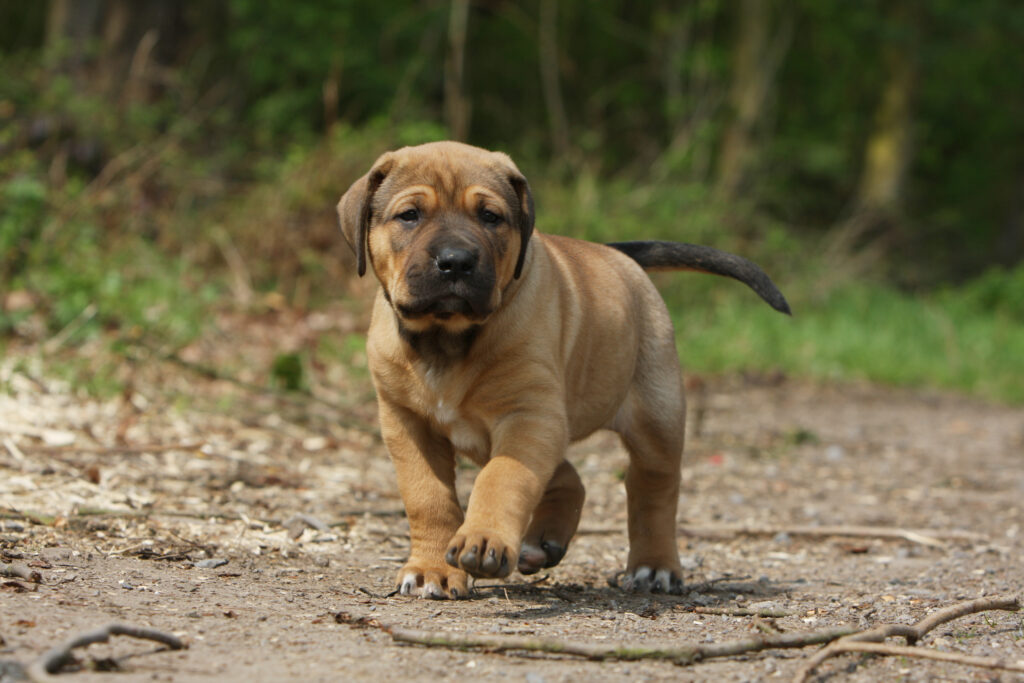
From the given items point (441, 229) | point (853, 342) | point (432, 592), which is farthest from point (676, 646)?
point (853, 342)

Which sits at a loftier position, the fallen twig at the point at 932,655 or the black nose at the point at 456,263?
the black nose at the point at 456,263

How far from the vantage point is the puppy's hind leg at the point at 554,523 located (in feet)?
15.3

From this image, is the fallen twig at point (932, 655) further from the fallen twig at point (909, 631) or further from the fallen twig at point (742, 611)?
the fallen twig at point (742, 611)

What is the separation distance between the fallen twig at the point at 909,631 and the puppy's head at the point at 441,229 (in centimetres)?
166

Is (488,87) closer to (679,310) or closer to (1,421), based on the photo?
(679,310)

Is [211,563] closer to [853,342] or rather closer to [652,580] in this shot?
[652,580]

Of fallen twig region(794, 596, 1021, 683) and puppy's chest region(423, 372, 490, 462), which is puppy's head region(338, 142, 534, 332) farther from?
fallen twig region(794, 596, 1021, 683)

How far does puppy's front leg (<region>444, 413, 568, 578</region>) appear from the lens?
3689mm

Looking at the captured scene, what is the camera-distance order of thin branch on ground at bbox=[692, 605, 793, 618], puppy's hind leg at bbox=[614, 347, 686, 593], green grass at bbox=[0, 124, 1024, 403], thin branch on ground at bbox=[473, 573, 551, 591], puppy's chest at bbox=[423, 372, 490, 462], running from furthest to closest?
green grass at bbox=[0, 124, 1024, 403], puppy's hind leg at bbox=[614, 347, 686, 593], thin branch on ground at bbox=[473, 573, 551, 591], puppy's chest at bbox=[423, 372, 490, 462], thin branch on ground at bbox=[692, 605, 793, 618]

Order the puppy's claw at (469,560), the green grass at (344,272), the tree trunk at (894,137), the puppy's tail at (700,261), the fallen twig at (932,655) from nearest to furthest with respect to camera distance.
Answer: the fallen twig at (932,655)
the puppy's claw at (469,560)
the puppy's tail at (700,261)
the green grass at (344,272)
the tree trunk at (894,137)

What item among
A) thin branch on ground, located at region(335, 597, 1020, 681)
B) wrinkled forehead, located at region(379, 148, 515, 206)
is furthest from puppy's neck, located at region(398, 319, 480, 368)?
thin branch on ground, located at region(335, 597, 1020, 681)

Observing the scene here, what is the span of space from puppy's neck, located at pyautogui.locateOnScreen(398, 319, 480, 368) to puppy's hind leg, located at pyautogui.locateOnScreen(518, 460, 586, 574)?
2.54 feet

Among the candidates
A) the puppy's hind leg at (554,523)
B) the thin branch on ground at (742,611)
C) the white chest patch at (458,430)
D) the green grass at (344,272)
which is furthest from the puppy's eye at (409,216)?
the green grass at (344,272)

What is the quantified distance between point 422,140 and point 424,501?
7.94 m
